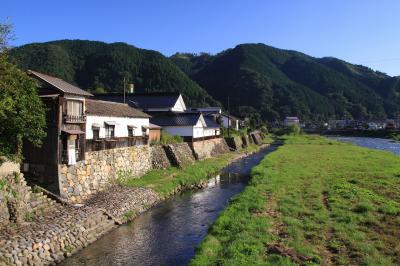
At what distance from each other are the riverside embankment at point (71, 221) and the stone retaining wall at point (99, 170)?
1.72ft

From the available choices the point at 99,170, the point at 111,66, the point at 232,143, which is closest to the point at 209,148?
the point at 232,143

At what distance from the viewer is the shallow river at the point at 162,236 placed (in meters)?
14.0

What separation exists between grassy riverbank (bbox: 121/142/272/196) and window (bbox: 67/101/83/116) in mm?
5873

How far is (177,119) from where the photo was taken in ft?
139

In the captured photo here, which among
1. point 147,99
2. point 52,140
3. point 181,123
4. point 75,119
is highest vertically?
point 147,99

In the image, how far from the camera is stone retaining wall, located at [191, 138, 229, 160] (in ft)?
134

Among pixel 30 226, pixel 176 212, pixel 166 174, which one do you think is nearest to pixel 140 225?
pixel 176 212

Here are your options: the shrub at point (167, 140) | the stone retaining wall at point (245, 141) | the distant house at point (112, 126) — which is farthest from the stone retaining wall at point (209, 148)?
the stone retaining wall at point (245, 141)

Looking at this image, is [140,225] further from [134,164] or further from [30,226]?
[134,164]

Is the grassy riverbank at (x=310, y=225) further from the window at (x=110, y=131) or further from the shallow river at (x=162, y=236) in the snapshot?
the window at (x=110, y=131)

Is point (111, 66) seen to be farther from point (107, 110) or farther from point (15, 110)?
point (15, 110)

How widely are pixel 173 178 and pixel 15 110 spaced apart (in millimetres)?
14688

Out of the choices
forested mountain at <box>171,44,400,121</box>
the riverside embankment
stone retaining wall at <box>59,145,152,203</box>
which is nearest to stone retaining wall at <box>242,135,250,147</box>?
stone retaining wall at <box>59,145,152,203</box>

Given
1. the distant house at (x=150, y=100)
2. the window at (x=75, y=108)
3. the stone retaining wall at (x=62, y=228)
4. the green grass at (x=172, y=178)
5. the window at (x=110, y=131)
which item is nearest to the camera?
the stone retaining wall at (x=62, y=228)
